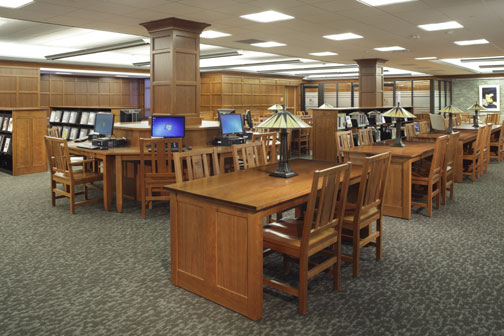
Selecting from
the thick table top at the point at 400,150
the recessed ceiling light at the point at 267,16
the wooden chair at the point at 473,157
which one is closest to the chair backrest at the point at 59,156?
the recessed ceiling light at the point at 267,16

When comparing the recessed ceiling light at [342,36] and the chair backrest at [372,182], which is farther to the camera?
the recessed ceiling light at [342,36]

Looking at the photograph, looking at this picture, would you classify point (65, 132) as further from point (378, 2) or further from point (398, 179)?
point (398, 179)

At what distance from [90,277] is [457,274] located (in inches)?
115

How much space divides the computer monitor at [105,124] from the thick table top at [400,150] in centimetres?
337

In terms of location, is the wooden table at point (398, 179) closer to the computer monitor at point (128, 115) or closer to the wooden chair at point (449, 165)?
the wooden chair at point (449, 165)

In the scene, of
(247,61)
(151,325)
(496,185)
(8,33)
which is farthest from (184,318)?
(247,61)

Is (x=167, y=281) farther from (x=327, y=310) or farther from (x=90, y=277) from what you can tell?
(x=327, y=310)

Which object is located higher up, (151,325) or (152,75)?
(152,75)

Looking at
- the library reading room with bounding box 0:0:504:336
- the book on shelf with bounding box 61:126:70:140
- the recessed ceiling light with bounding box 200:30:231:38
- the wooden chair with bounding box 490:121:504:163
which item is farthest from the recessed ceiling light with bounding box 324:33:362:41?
the book on shelf with bounding box 61:126:70:140

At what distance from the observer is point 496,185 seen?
727 cm

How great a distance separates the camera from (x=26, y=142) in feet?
26.7

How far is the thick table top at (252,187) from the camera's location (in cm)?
274

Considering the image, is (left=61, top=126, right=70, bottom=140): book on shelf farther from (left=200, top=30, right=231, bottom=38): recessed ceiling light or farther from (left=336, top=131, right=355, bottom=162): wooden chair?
(left=336, top=131, right=355, bottom=162): wooden chair

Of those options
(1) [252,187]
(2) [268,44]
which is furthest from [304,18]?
(1) [252,187]
